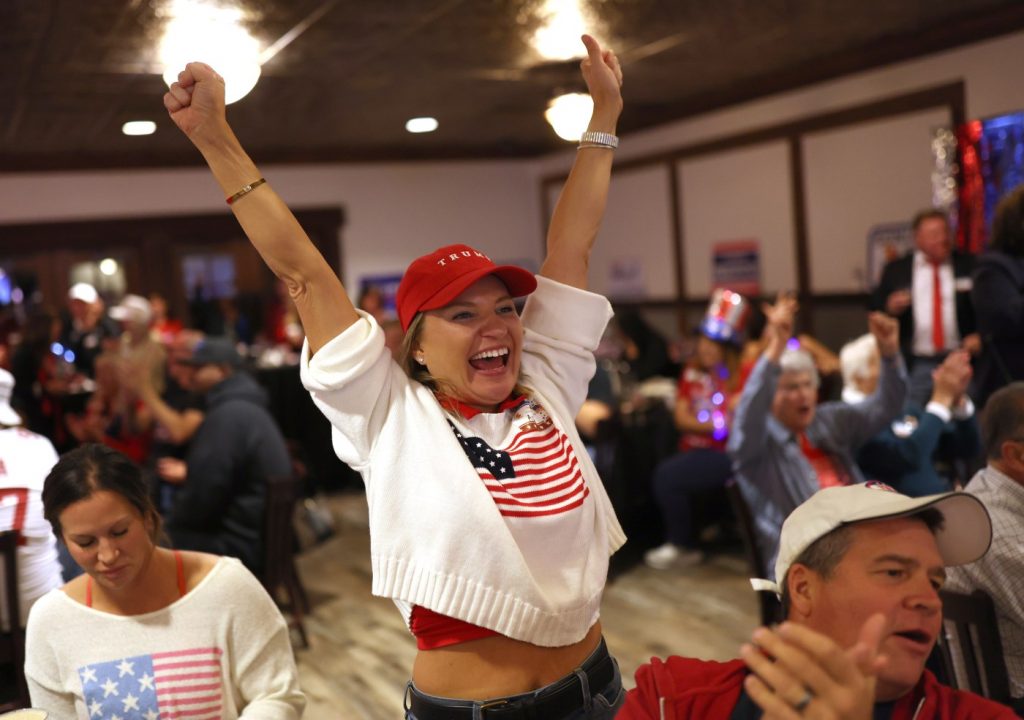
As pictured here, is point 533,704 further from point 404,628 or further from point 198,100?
point 404,628

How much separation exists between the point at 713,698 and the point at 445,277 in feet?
2.34

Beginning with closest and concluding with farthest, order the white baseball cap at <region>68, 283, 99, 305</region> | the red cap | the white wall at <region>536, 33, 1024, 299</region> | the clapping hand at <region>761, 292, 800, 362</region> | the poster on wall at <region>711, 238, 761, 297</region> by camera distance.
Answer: the red cap, the clapping hand at <region>761, 292, 800, 362</region>, the white wall at <region>536, 33, 1024, 299</region>, the poster on wall at <region>711, 238, 761, 297</region>, the white baseball cap at <region>68, 283, 99, 305</region>

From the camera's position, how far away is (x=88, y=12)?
4262 mm

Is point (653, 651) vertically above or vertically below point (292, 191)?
below

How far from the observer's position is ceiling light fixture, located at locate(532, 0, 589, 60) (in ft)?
15.1

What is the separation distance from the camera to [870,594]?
1304 millimetres

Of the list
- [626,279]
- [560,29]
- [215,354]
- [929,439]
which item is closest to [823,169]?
[626,279]

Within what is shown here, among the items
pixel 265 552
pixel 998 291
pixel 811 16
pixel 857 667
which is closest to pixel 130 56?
pixel 265 552

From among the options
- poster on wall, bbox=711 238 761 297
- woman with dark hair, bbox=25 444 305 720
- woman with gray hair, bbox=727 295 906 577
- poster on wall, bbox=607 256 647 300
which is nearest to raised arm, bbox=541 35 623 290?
woman with dark hair, bbox=25 444 305 720

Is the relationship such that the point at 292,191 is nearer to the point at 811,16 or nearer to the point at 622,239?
the point at 622,239

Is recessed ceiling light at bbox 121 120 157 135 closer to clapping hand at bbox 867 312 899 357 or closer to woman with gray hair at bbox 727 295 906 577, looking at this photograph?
woman with gray hair at bbox 727 295 906 577

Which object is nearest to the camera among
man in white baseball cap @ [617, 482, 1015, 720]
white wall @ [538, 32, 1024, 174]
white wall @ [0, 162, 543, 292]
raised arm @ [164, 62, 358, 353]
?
man in white baseball cap @ [617, 482, 1015, 720]

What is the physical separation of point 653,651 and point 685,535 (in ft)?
4.34

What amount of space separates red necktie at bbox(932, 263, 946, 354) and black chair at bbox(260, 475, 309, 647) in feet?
10.6
